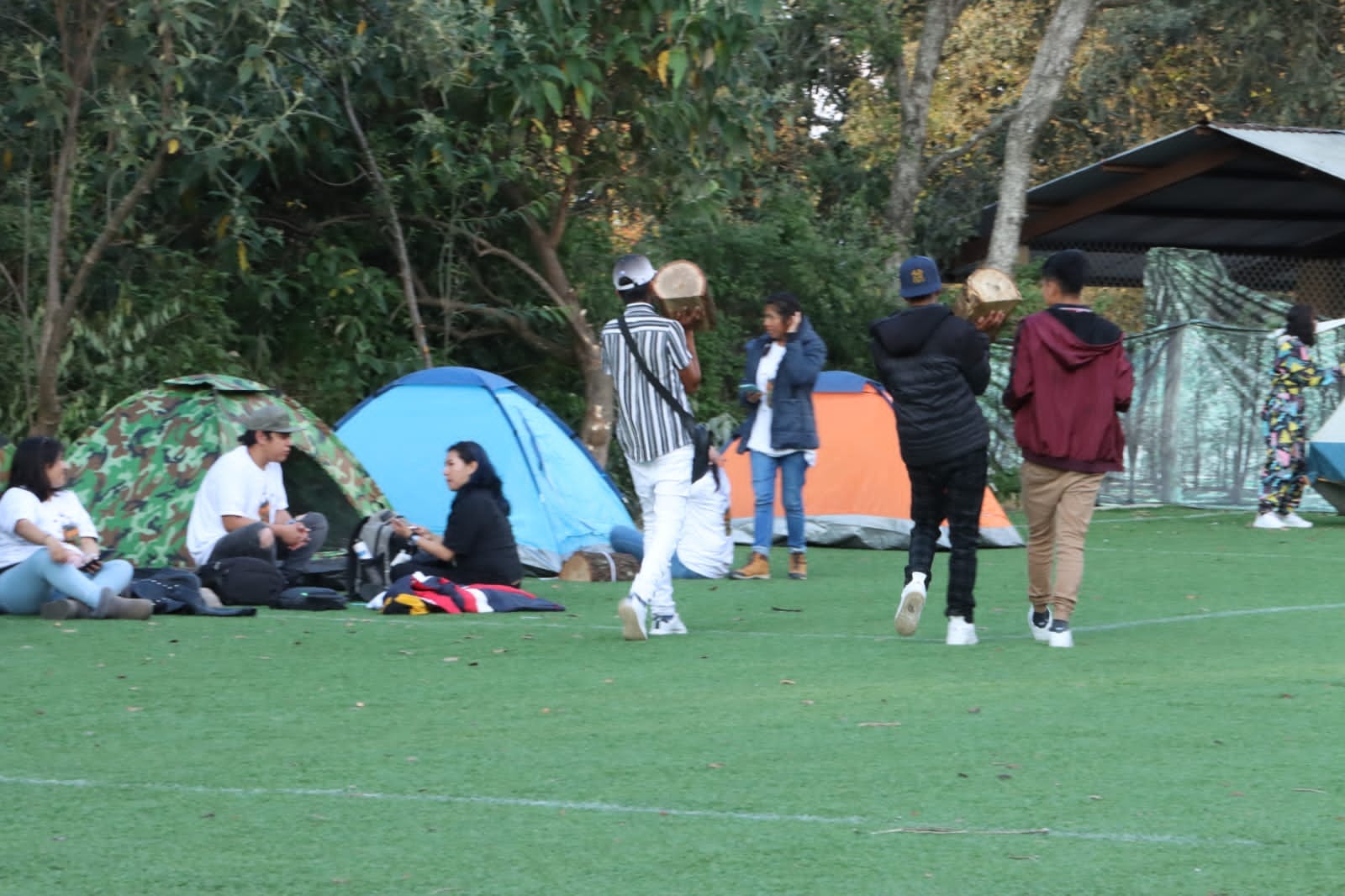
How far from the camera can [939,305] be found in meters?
8.67

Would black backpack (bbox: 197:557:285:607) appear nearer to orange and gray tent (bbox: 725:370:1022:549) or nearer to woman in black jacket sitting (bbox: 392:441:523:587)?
woman in black jacket sitting (bbox: 392:441:523:587)

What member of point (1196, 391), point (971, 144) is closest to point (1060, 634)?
point (1196, 391)

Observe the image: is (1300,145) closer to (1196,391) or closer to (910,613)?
(1196,391)

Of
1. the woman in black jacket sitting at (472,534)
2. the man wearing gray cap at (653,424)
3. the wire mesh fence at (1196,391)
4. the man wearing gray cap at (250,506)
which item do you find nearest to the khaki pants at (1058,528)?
the man wearing gray cap at (653,424)

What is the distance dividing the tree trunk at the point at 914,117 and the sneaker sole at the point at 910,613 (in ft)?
40.9

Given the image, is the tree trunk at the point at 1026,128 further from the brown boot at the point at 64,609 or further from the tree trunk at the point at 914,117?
the brown boot at the point at 64,609

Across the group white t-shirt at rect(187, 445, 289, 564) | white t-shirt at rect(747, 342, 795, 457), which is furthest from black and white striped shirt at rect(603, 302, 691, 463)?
white t-shirt at rect(747, 342, 795, 457)

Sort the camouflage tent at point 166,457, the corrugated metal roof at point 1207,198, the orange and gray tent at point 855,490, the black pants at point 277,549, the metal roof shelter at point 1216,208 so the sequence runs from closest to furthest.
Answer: the black pants at point 277,549, the camouflage tent at point 166,457, the orange and gray tent at point 855,490, the corrugated metal roof at point 1207,198, the metal roof shelter at point 1216,208

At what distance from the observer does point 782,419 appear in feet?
40.2

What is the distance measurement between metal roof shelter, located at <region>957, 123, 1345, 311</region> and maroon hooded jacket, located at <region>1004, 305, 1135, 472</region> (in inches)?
440

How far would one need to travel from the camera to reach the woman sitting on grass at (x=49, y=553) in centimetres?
967

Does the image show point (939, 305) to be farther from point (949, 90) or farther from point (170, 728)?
point (949, 90)

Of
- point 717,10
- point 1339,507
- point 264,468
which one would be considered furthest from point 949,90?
point 264,468

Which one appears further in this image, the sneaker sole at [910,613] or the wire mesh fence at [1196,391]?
the wire mesh fence at [1196,391]
